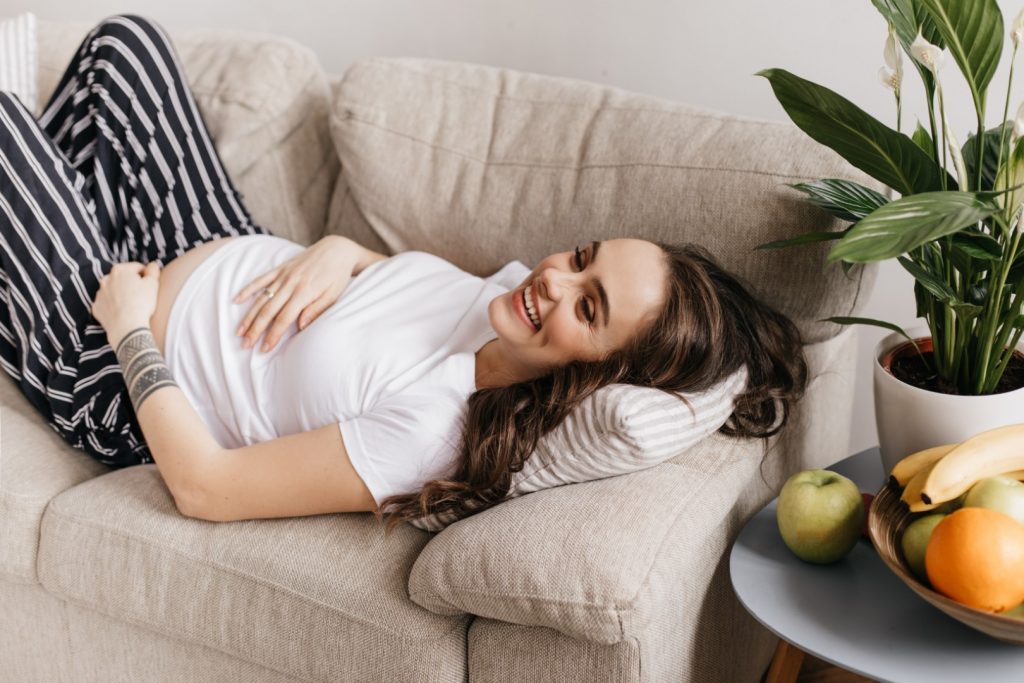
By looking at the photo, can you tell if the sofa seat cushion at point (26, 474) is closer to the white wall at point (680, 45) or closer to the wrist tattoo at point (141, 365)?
the wrist tattoo at point (141, 365)

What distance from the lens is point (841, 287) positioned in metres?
1.54

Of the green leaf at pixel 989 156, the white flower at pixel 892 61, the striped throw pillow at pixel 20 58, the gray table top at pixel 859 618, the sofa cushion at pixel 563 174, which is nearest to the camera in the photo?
the gray table top at pixel 859 618

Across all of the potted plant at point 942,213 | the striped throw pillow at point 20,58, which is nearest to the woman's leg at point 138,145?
the striped throw pillow at point 20,58

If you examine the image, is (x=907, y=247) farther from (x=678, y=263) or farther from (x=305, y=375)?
(x=305, y=375)

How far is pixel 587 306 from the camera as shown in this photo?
142cm

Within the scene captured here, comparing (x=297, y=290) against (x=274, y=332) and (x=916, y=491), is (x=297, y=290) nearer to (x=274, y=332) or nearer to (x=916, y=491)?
(x=274, y=332)

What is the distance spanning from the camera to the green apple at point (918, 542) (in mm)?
1180

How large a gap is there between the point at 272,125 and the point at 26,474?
32.5 inches

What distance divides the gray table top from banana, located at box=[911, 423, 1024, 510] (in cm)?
15

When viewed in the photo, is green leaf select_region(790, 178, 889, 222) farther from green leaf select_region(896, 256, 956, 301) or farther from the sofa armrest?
the sofa armrest

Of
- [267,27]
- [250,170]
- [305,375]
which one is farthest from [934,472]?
[267,27]

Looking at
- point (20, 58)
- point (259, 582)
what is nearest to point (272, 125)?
point (20, 58)

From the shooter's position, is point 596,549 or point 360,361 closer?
point 596,549

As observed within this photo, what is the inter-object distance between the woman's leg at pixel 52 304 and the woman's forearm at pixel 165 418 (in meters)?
0.08
